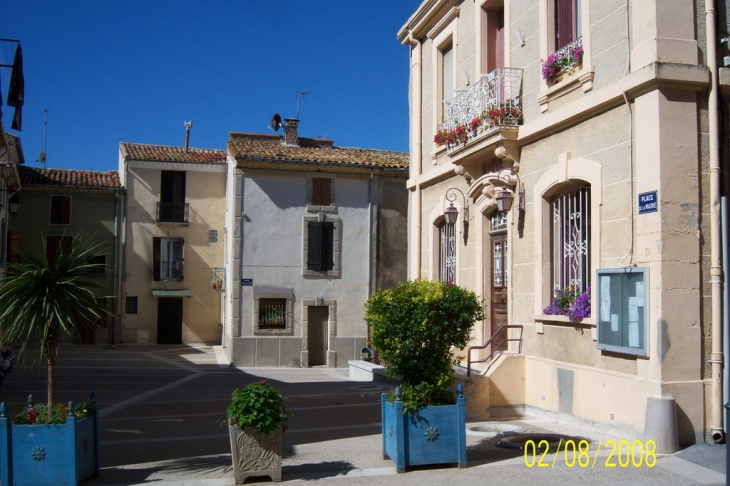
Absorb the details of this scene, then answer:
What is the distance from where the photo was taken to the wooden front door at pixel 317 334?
2447 centimetres

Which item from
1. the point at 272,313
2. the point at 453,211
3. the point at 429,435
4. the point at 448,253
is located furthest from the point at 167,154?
the point at 429,435

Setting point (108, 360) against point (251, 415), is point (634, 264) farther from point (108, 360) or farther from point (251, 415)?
point (108, 360)

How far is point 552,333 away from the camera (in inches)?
401

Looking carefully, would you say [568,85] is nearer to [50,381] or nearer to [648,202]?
[648,202]

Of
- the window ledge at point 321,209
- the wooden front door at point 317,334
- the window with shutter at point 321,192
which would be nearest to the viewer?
the wooden front door at point 317,334

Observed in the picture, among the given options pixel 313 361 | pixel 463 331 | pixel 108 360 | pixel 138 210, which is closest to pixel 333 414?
pixel 463 331

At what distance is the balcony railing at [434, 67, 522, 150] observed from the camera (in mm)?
11320

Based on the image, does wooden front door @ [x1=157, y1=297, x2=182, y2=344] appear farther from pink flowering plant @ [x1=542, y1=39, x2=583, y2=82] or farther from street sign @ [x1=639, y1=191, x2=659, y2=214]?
street sign @ [x1=639, y1=191, x2=659, y2=214]

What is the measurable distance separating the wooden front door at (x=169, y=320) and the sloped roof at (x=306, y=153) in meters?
8.44

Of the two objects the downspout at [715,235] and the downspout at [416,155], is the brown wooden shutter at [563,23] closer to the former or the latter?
the downspout at [715,235]

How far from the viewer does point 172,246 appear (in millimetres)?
31016

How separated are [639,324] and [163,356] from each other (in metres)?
20.8

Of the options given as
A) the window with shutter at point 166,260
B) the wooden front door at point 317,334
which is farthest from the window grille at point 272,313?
the window with shutter at point 166,260

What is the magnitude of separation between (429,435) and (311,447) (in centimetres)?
199
